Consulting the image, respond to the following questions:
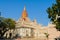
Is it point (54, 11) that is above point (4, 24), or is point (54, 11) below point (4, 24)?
above

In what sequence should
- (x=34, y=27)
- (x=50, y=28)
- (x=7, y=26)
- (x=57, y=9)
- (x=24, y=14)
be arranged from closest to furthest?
(x=57, y=9)
(x=7, y=26)
(x=50, y=28)
(x=34, y=27)
(x=24, y=14)

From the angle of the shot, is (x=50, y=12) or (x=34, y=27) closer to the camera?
(x=50, y=12)

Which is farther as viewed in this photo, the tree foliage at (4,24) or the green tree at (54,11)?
the tree foliage at (4,24)

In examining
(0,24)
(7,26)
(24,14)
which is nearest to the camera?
(0,24)

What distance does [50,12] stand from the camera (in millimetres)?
24859

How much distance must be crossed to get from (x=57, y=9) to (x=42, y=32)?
42.3 metres

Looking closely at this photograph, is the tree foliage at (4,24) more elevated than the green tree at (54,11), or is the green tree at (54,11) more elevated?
the green tree at (54,11)

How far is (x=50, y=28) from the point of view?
59562 millimetres

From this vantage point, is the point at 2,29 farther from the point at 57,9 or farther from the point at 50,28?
the point at 57,9

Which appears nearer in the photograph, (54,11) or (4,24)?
(54,11)

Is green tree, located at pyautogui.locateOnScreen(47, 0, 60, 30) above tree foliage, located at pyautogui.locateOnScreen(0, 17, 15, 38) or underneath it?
above

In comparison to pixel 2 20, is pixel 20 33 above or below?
below

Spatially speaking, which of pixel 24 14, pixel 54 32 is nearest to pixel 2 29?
pixel 54 32

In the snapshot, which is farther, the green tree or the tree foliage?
the tree foliage
